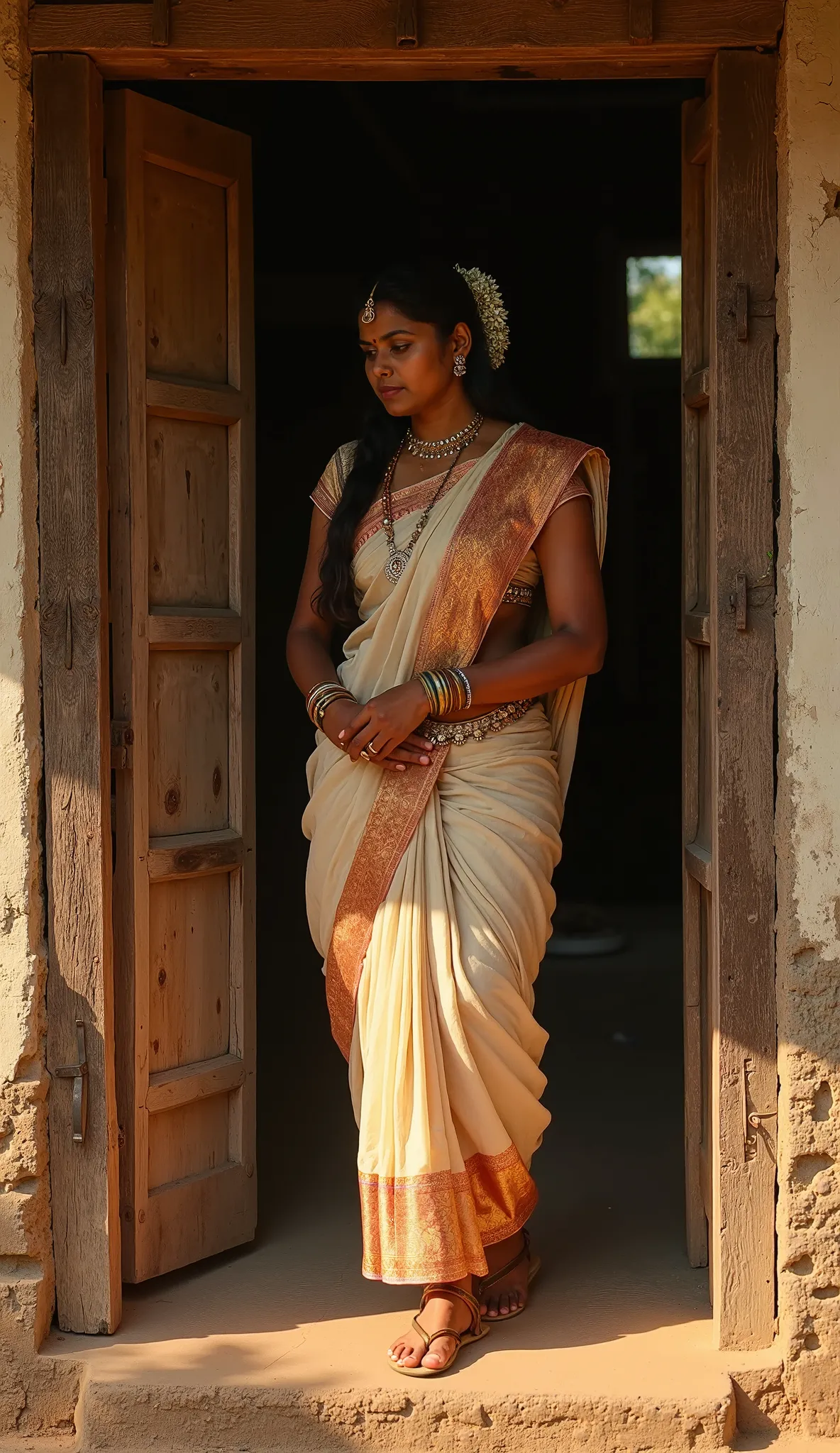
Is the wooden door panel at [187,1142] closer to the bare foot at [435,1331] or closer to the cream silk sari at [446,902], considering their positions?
the cream silk sari at [446,902]

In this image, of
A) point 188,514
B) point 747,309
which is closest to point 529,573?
point 747,309

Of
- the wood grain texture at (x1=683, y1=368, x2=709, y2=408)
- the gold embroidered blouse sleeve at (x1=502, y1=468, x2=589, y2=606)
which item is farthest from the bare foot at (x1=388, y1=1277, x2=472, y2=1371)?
the wood grain texture at (x1=683, y1=368, x2=709, y2=408)

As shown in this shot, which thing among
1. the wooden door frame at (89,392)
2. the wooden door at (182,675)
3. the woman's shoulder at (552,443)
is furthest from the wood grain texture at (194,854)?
the woman's shoulder at (552,443)

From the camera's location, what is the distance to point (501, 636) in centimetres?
336

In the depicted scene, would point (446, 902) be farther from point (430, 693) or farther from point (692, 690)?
point (692, 690)

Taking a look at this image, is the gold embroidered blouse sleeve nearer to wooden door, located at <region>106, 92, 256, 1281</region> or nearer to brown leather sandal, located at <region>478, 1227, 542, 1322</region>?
wooden door, located at <region>106, 92, 256, 1281</region>

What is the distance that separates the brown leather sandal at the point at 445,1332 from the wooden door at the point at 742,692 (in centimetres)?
50

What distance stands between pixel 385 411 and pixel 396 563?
1.37 ft

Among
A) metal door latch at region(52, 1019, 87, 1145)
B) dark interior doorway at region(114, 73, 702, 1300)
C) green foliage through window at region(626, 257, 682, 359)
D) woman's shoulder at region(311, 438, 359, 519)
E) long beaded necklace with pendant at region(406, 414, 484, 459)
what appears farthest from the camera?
green foliage through window at region(626, 257, 682, 359)

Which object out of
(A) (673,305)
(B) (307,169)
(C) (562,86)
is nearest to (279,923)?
(B) (307,169)

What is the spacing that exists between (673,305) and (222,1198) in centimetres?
2048

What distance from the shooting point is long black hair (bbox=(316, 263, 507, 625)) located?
324cm

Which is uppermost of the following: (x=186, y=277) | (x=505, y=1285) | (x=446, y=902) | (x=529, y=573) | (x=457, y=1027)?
(x=186, y=277)

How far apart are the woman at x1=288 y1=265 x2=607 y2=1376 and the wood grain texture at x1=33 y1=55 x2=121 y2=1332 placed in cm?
49
